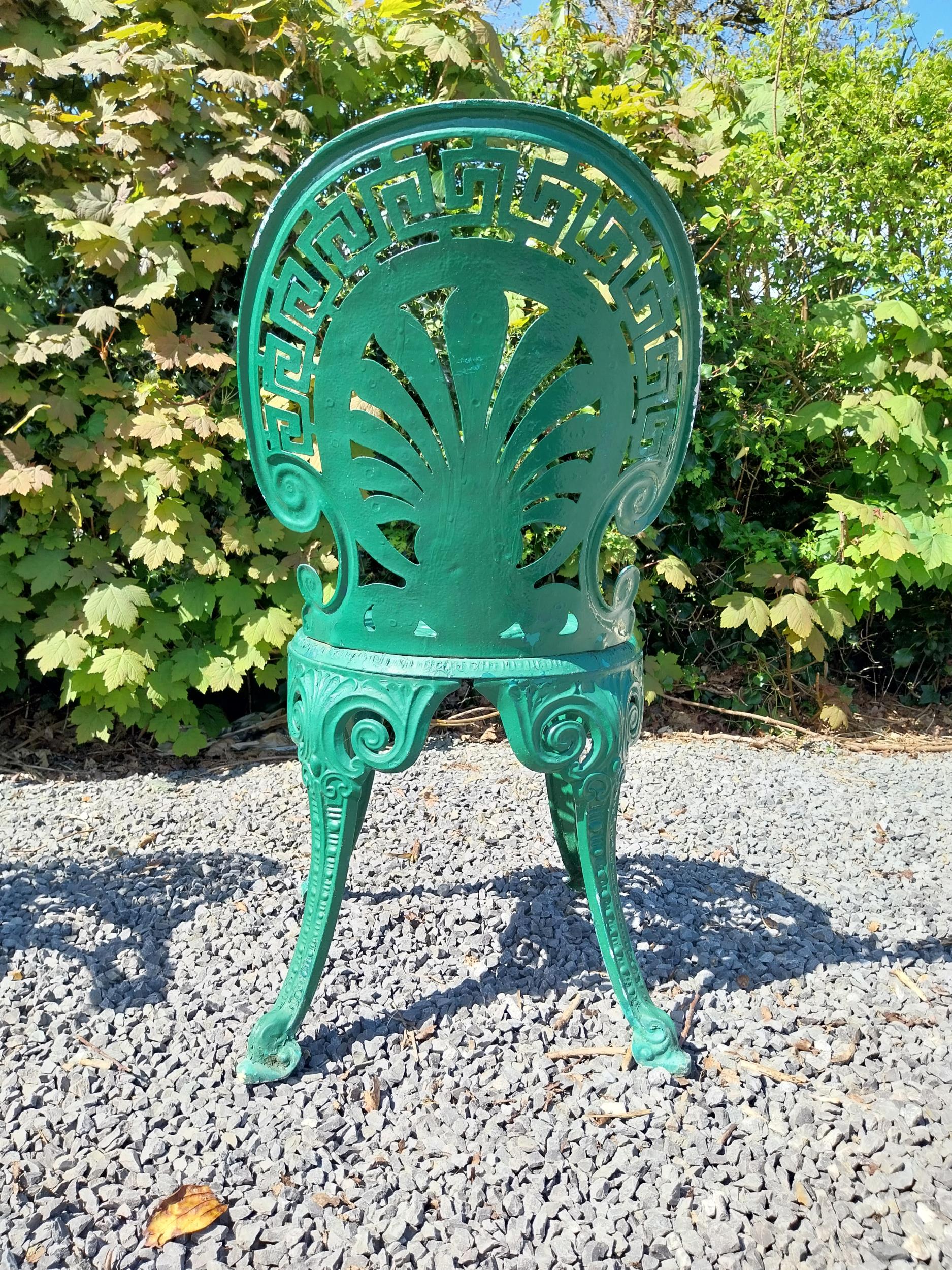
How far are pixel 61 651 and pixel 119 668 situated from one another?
0.23 meters

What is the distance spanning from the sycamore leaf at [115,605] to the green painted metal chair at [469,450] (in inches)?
72.3

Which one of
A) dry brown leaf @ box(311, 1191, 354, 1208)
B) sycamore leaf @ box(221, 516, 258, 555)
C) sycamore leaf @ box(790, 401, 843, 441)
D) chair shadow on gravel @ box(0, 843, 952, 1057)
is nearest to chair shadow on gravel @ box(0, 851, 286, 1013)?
chair shadow on gravel @ box(0, 843, 952, 1057)

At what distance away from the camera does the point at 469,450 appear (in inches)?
59.6

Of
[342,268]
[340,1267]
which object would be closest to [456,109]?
[342,268]

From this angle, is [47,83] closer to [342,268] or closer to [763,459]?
[342,268]

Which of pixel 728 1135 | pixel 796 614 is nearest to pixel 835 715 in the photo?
pixel 796 614

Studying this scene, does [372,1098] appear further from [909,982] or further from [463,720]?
[463,720]

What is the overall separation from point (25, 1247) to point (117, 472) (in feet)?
8.55

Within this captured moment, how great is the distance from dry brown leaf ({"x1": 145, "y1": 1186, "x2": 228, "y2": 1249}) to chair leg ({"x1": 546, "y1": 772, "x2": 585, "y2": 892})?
105 centimetres

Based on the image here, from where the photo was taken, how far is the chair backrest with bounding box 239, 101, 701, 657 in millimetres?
1440

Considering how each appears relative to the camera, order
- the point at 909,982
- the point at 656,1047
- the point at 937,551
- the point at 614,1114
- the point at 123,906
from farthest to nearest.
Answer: the point at 937,551 < the point at 123,906 < the point at 909,982 < the point at 656,1047 < the point at 614,1114

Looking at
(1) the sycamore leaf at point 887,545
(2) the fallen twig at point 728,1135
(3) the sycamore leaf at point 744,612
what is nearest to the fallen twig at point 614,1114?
(2) the fallen twig at point 728,1135

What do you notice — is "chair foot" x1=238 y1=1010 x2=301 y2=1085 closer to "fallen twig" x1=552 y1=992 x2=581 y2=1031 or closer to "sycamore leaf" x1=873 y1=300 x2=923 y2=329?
"fallen twig" x1=552 y1=992 x2=581 y2=1031

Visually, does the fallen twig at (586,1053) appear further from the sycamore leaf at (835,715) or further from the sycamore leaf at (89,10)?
the sycamore leaf at (89,10)
